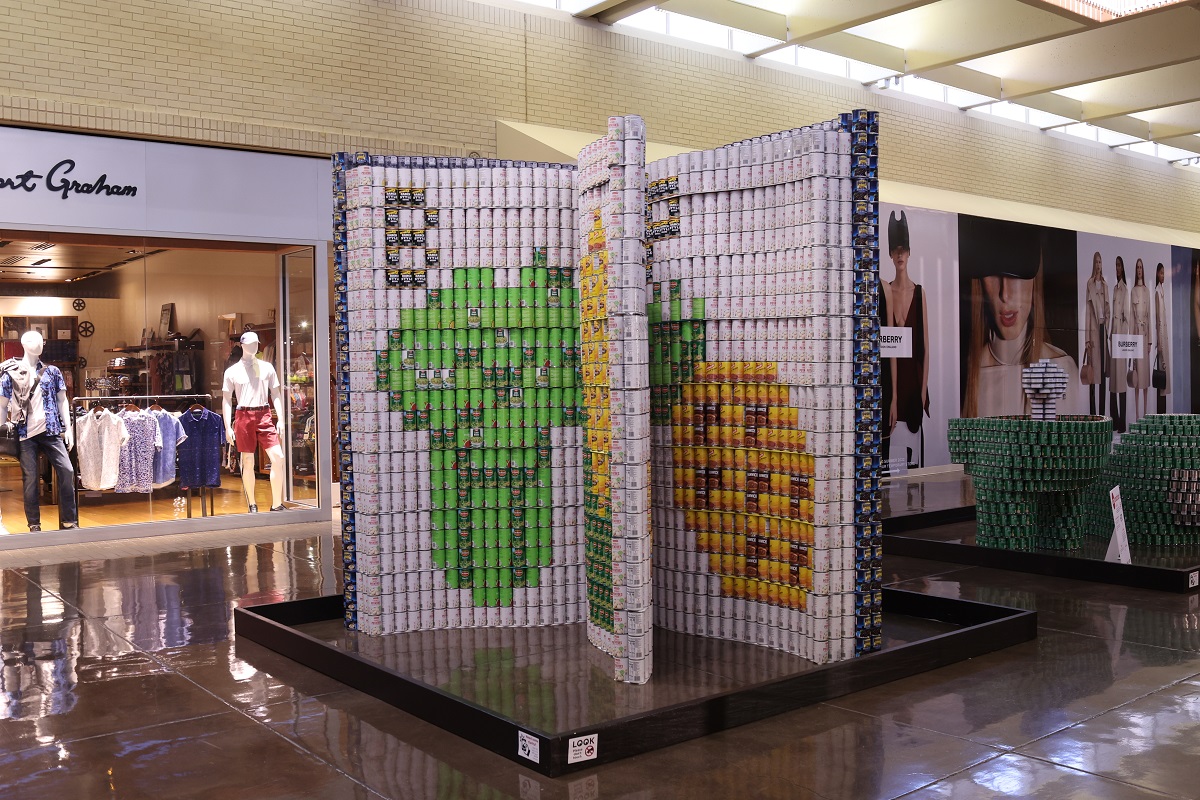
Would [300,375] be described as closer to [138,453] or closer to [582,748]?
[138,453]

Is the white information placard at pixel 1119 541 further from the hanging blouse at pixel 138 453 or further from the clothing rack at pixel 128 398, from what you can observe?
the hanging blouse at pixel 138 453

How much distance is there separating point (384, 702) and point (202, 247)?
278 inches

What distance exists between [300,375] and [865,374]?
7805 mm

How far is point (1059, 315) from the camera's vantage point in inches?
672

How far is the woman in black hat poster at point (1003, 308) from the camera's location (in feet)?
50.7

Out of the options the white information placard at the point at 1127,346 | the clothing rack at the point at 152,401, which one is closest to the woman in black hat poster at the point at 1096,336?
the white information placard at the point at 1127,346

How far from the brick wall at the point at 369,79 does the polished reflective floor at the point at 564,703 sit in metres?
5.56

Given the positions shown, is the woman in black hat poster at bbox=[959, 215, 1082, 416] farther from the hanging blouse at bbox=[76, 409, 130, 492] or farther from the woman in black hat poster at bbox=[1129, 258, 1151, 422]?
the hanging blouse at bbox=[76, 409, 130, 492]

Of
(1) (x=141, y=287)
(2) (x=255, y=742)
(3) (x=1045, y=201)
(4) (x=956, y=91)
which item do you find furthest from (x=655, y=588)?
(3) (x=1045, y=201)

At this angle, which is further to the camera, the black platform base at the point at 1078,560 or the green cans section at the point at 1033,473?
the green cans section at the point at 1033,473

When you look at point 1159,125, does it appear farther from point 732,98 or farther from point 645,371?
point 645,371

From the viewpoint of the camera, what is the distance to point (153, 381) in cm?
1045

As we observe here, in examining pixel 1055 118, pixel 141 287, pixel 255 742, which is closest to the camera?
pixel 255 742

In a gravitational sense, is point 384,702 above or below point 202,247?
below
